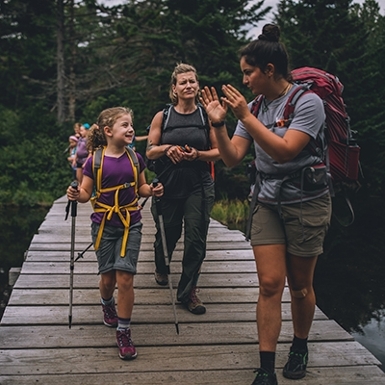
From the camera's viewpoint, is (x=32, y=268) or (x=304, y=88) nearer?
(x=304, y=88)

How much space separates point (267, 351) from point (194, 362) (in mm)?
574

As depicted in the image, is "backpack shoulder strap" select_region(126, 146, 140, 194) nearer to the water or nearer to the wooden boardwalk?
the wooden boardwalk

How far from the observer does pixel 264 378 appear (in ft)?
9.14

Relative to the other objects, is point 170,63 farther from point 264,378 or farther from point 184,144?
point 264,378

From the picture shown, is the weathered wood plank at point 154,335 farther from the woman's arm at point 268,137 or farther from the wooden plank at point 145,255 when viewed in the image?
the wooden plank at point 145,255

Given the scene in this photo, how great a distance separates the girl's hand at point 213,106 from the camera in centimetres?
278

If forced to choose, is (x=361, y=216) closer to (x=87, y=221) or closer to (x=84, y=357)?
(x=87, y=221)

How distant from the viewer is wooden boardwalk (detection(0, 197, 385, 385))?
Result: 3029 millimetres

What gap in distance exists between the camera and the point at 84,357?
3.25 metres

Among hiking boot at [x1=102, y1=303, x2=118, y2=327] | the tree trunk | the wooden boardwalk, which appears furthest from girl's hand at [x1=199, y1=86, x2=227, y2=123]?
the tree trunk

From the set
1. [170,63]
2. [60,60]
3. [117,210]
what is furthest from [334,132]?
[60,60]

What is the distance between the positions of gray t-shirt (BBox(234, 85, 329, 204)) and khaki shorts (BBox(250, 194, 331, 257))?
48 millimetres

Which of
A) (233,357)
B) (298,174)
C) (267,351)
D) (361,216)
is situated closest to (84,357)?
(233,357)

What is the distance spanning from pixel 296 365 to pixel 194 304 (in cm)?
119
